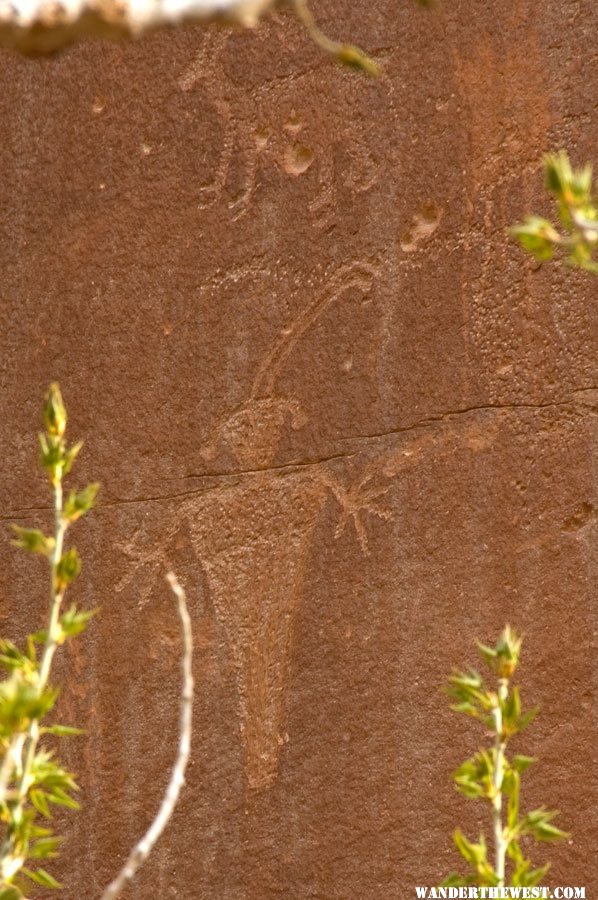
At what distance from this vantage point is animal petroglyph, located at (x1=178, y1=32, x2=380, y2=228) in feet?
6.59

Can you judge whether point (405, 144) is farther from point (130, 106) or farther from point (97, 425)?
point (97, 425)

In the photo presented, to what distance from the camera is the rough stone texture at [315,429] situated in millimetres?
1815

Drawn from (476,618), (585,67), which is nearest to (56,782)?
(476,618)

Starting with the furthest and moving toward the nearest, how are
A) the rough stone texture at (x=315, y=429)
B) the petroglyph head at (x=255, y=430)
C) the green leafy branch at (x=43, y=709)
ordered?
1. the petroglyph head at (x=255, y=430)
2. the rough stone texture at (x=315, y=429)
3. the green leafy branch at (x=43, y=709)

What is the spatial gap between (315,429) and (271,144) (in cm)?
45

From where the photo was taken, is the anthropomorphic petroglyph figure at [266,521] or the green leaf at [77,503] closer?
the green leaf at [77,503]

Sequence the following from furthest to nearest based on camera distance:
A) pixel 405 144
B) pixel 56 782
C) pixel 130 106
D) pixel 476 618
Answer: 1. pixel 130 106
2. pixel 405 144
3. pixel 476 618
4. pixel 56 782

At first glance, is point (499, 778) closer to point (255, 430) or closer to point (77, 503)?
point (77, 503)

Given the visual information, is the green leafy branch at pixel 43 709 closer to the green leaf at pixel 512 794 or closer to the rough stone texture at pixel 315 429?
the green leaf at pixel 512 794

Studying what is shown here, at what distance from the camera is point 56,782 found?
29.9 inches

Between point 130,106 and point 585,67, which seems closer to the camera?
point 585,67

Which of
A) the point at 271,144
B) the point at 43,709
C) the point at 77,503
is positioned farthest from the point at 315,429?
the point at 43,709

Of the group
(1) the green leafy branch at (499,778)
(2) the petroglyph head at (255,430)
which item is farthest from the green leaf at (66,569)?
(2) the petroglyph head at (255,430)

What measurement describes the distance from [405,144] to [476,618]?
689mm
